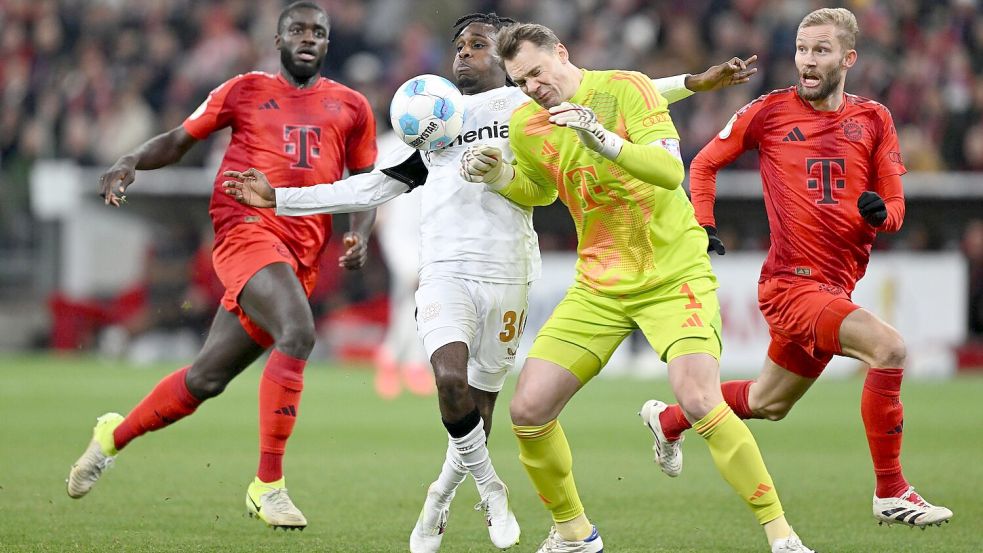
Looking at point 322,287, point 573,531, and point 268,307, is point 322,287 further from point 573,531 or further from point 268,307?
point 573,531

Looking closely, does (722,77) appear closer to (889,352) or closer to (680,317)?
(680,317)

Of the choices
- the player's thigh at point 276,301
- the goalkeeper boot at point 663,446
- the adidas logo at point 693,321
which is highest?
the adidas logo at point 693,321

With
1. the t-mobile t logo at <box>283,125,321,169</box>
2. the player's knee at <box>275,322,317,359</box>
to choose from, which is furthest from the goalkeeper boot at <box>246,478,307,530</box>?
the t-mobile t logo at <box>283,125,321,169</box>

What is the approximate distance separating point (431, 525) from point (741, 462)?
4.89 feet

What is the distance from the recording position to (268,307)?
722 centimetres

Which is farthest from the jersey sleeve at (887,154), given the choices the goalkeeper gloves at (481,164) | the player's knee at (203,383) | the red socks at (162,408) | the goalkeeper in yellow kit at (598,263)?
the red socks at (162,408)

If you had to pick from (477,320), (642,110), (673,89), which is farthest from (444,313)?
(673,89)

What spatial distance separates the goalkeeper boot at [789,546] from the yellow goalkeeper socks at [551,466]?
0.86 metres

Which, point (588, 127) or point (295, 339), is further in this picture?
point (295, 339)

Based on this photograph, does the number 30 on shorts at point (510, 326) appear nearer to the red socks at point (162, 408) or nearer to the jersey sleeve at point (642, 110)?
the jersey sleeve at point (642, 110)

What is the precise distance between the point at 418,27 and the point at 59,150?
18.2 ft

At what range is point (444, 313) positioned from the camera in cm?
642

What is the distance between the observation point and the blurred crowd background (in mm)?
18422

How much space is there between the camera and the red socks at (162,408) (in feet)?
24.9
